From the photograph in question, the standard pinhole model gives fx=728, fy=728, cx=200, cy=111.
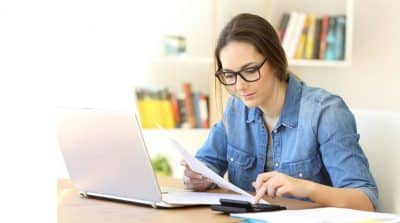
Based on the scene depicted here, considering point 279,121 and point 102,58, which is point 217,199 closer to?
point 279,121

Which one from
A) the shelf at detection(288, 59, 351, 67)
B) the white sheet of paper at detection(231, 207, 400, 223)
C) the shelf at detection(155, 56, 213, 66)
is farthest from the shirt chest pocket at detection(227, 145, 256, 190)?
the shelf at detection(288, 59, 351, 67)

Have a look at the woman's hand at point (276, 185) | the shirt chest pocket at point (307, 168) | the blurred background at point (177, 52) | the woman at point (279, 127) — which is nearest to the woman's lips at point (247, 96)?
the woman at point (279, 127)

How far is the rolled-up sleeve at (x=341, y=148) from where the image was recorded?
178 centimetres

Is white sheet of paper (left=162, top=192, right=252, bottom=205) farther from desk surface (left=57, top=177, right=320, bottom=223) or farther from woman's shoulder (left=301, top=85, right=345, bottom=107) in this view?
woman's shoulder (left=301, top=85, right=345, bottom=107)

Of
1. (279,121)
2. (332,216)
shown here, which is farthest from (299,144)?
(332,216)

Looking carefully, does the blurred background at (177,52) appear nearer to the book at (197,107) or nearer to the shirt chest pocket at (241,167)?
the book at (197,107)

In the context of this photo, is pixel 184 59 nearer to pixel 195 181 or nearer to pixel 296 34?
pixel 296 34

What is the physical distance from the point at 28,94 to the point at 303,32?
2068 millimetres

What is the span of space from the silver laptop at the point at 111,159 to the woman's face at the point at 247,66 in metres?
0.28

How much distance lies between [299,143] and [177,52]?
77.4 inches

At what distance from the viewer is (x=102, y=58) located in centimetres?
381

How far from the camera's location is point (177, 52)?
3.82 metres

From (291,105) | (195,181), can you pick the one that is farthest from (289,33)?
(195,181)

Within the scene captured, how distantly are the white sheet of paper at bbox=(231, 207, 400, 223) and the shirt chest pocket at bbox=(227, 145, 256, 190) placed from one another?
1.87ft
